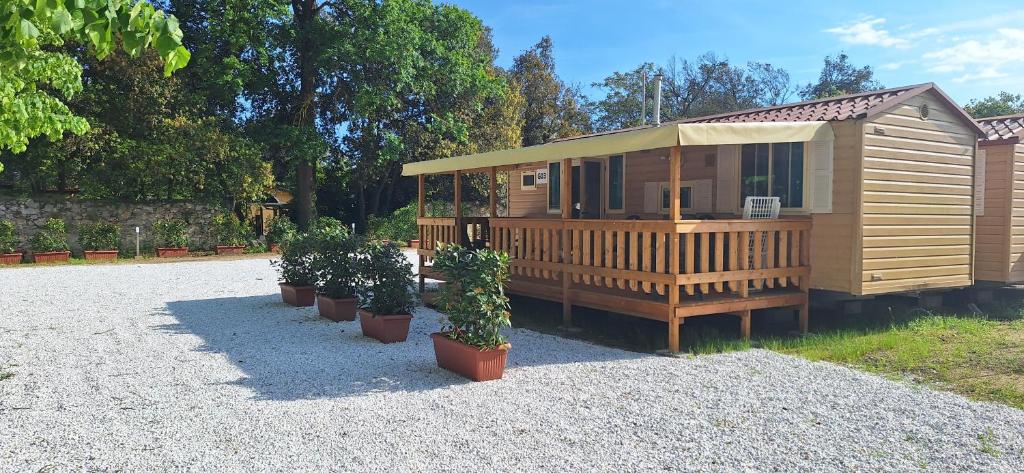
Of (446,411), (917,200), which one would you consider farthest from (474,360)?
(917,200)

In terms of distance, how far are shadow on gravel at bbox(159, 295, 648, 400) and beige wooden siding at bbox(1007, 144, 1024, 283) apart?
5679 mm

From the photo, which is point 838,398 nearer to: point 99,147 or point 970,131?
point 970,131

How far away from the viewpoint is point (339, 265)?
27.5 feet

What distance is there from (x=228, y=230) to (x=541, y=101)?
51.2 feet

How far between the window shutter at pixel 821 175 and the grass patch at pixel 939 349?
139 centimetres

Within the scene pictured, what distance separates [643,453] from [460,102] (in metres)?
21.1

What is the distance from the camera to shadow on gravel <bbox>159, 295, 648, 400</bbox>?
5242 mm

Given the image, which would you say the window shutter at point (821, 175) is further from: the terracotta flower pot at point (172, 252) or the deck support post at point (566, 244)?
the terracotta flower pot at point (172, 252)

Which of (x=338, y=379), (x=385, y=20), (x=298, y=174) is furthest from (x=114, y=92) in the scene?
(x=338, y=379)

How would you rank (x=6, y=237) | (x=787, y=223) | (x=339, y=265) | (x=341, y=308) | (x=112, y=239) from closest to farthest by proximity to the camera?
(x=787, y=223)
(x=341, y=308)
(x=339, y=265)
(x=6, y=237)
(x=112, y=239)

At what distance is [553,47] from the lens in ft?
109

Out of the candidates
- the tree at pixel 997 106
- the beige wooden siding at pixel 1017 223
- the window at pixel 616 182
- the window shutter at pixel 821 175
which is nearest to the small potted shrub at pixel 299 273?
the window at pixel 616 182

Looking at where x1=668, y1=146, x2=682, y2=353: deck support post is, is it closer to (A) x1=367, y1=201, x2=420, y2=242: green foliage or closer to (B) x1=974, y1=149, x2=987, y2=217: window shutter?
(B) x1=974, y1=149, x2=987, y2=217: window shutter

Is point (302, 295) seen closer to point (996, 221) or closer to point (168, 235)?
point (996, 221)
